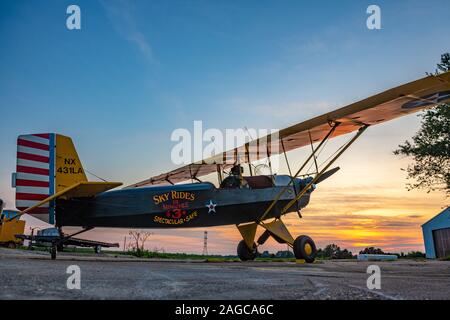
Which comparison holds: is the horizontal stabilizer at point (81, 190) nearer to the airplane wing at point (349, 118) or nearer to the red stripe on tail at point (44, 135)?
the red stripe on tail at point (44, 135)

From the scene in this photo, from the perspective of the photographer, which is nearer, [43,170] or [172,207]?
[43,170]

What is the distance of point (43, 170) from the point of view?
10094 mm

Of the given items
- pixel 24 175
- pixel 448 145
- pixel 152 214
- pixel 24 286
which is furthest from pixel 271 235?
pixel 448 145

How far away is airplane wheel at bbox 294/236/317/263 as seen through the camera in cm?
1190

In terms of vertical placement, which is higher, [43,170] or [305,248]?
[43,170]

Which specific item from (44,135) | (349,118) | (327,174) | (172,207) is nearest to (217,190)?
(172,207)

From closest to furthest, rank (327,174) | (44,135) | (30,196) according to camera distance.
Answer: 1. (30,196)
2. (44,135)
3. (327,174)

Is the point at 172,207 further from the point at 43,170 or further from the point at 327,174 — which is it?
the point at 327,174

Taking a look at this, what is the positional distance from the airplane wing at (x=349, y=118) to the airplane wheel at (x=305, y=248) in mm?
3447

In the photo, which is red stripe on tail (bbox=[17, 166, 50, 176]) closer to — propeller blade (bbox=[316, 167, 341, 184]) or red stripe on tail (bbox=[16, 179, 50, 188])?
red stripe on tail (bbox=[16, 179, 50, 188])

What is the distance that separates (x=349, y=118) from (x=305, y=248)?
14.0ft

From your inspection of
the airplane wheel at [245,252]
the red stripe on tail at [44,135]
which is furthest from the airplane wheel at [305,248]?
the red stripe on tail at [44,135]

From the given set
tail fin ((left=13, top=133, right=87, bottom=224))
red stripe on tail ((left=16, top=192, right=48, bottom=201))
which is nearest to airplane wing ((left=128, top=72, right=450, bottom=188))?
tail fin ((left=13, top=133, right=87, bottom=224))
